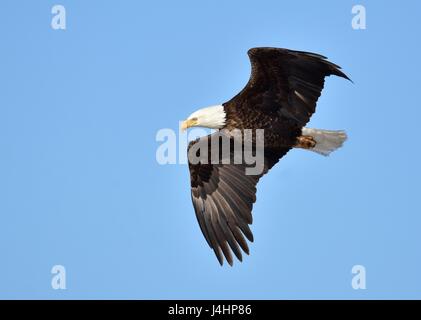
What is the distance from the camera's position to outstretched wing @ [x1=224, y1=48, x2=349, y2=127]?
42.3 ft

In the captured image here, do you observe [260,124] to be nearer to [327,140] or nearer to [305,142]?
[305,142]

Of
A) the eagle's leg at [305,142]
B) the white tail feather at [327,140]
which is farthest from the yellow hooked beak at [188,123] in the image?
the white tail feather at [327,140]

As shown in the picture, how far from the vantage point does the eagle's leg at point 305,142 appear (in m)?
13.5

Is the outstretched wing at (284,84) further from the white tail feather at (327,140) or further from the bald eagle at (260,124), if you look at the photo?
the white tail feather at (327,140)

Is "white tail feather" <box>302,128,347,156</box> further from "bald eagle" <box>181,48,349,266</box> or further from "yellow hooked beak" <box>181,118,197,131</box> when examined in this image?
"yellow hooked beak" <box>181,118,197,131</box>

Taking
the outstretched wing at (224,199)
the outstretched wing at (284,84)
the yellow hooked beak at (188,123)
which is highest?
the outstretched wing at (284,84)

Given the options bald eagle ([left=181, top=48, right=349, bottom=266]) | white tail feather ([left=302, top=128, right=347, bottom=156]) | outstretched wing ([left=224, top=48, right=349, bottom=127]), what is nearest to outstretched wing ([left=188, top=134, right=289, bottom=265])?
bald eagle ([left=181, top=48, right=349, bottom=266])

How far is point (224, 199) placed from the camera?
13828 mm

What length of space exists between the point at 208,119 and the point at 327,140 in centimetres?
169

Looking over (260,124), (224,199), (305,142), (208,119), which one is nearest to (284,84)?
(260,124)
